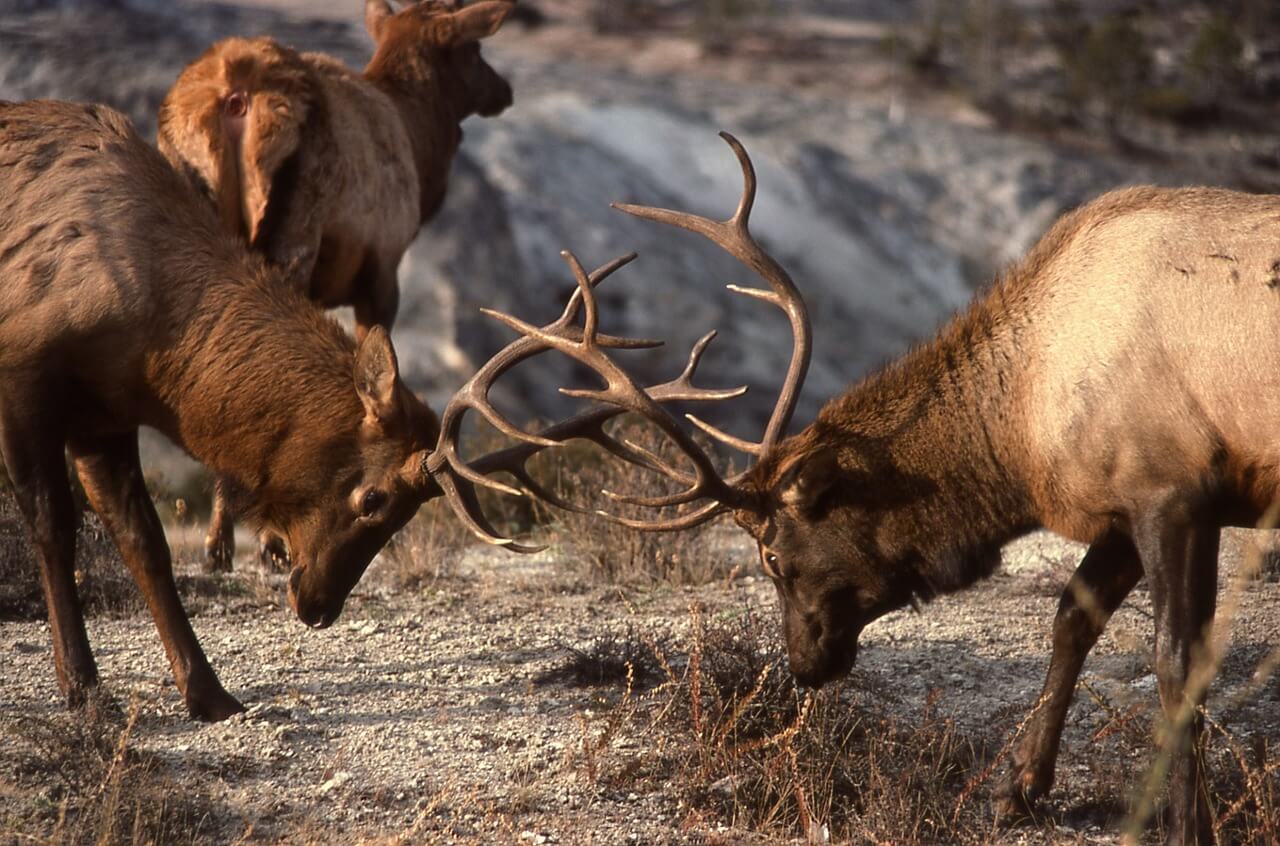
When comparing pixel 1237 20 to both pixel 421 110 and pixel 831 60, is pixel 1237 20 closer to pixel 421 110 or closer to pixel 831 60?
pixel 831 60

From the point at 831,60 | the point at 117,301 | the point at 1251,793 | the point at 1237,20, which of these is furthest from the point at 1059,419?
the point at 1237,20

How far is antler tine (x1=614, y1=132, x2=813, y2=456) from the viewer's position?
223 inches

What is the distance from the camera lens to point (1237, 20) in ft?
93.1

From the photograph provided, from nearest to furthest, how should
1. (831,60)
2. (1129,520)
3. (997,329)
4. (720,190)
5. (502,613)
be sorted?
(1129,520)
(997,329)
(502,613)
(720,190)
(831,60)

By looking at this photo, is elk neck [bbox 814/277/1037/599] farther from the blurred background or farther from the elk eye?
the blurred background

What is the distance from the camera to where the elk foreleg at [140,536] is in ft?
19.5

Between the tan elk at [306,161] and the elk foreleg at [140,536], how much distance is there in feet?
2.47

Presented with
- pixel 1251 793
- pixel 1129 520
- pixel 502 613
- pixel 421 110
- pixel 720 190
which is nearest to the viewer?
pixel 1251 793

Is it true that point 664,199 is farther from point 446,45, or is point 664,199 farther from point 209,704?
point 209,704

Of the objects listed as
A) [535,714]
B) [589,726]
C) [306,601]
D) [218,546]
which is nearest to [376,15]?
[218,546]

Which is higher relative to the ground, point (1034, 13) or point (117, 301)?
point (117, 301)

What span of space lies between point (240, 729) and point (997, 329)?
3026 millimetres

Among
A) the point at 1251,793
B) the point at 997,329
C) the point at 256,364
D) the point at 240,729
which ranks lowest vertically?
the point at 240,729

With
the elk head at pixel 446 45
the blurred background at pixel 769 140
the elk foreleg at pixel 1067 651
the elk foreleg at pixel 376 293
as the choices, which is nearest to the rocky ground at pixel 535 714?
the elk foreleg at pixel 1067 651
